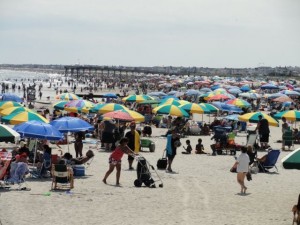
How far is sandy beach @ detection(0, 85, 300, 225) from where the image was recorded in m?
9.41

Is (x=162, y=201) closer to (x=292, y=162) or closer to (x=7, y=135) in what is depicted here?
(x=292, y=162)

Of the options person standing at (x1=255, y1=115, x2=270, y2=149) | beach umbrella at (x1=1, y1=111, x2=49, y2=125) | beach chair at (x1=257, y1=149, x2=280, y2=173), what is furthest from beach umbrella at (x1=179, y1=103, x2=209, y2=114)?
beach umbrella at (x1=1, y1=111, x2=49, y2=125)

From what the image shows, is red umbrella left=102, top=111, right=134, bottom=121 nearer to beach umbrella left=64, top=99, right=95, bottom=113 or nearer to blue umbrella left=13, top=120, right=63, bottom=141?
beach umbrella left=64, top=99, right=95, bottom=113

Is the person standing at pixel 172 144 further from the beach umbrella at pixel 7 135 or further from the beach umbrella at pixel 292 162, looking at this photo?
the beach umbrella at pixel 292 162

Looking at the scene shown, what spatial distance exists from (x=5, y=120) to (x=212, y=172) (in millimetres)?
5561

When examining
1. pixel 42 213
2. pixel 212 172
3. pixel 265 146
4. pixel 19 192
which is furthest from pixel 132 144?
pixel 265 146

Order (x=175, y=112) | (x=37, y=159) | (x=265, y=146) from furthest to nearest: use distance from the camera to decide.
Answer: (x=175, y=112), (x=265, y=146), (x=37, y=159)

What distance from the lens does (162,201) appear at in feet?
35.8

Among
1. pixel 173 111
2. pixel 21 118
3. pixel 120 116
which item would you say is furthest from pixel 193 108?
pixel 21 118

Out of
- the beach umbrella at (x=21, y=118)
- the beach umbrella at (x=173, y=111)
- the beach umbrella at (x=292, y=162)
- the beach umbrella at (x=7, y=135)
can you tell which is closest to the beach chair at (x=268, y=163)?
the beach umbrella at (x=21, y=118)

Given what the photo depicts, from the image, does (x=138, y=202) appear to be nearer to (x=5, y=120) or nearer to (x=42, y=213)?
(x=42, y=213)

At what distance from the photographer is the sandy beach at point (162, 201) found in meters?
9.41

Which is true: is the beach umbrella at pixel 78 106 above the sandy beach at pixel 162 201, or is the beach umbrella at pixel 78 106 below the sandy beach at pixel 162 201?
above

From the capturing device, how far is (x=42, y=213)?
948cm
